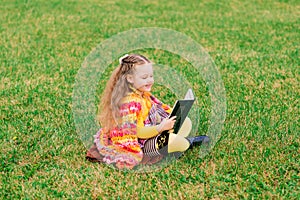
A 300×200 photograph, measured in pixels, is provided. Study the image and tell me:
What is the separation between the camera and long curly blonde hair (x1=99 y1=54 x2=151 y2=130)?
3.55m

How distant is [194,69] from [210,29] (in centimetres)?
267

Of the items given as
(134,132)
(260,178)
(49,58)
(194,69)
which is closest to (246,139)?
(260,178)

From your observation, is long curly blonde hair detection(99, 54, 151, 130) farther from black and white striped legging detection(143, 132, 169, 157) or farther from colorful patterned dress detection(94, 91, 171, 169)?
black and white striped legging detection(143, 132, 169, 157)

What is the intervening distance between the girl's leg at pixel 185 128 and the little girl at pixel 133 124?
146mm

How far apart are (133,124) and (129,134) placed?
79mm

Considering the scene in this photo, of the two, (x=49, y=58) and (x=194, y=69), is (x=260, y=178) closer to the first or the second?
(x=194, y=69)

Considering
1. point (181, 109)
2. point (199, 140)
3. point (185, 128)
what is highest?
point (181, 109)

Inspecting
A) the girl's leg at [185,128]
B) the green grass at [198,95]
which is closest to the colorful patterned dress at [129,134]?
the green grass at [198,95]

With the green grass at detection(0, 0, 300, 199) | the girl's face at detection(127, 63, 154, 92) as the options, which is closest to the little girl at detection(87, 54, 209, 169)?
the girl's face at detection(127, 63, 154, 92)

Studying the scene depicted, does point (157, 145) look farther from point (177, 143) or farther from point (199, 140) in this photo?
point (199, 140)

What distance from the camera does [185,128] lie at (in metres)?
3.81

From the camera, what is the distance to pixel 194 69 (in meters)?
6.07

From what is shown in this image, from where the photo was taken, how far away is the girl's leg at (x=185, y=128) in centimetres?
378

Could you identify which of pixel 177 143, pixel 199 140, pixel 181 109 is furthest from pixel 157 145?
pixel 199 140
